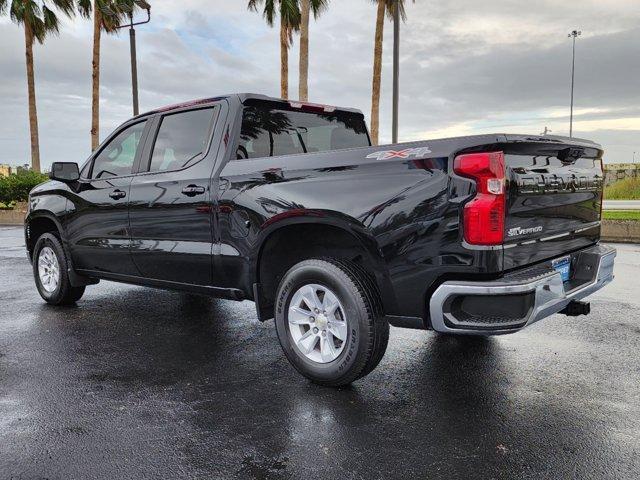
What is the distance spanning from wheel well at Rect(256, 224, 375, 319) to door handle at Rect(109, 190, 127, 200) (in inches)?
69.7

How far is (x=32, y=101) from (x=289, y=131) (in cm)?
2453

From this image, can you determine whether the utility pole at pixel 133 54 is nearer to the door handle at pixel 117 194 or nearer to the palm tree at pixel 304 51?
the palm tree at pixel 304 51

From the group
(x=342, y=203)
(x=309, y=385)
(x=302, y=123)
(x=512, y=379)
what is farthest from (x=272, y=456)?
(x=302, y=123)

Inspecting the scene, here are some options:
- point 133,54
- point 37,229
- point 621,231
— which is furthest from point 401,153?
Result: point 133,54

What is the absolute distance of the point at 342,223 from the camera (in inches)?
138

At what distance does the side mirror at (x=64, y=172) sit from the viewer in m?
5.61

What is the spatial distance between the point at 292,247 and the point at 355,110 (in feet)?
6.29

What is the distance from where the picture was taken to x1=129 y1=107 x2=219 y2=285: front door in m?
4.39

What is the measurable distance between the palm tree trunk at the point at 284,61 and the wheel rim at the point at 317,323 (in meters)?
19.9

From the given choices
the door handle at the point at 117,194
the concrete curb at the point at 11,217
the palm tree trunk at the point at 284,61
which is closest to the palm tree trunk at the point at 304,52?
the palm tree trunk at the point at 284,61

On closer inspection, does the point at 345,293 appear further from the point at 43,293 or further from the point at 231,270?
the point at 43,293

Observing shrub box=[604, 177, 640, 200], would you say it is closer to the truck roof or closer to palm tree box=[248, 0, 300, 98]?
palm tree box=[248, 0, 300, 98]

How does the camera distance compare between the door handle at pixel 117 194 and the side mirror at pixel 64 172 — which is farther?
the side mirror at pixel 64 172

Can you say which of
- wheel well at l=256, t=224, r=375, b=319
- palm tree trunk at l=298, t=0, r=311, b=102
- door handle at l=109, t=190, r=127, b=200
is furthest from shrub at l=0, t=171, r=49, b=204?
wheel well at l=256, t=224, r=375, b=319
